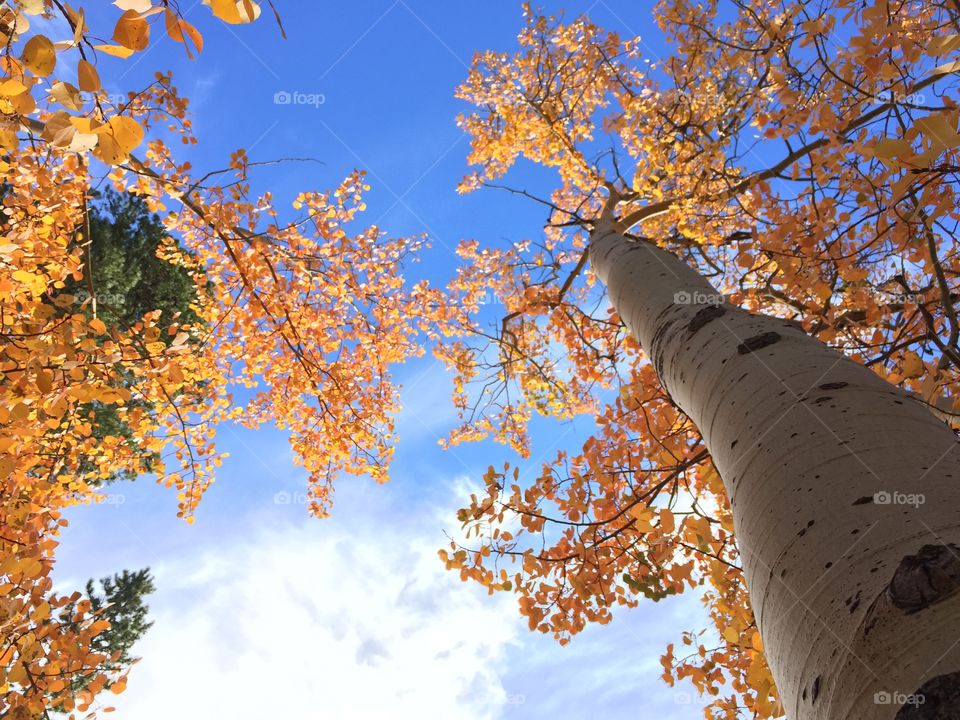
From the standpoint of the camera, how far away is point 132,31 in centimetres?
96

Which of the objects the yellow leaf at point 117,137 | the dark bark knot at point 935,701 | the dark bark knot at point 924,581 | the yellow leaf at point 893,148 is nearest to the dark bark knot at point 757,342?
the yellow leaf at point 893,148

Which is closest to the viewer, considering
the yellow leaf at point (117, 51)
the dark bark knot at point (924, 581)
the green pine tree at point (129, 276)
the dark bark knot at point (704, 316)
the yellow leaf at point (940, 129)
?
the dark bark knot at point (924, 581)

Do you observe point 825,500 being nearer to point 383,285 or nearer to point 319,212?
point 319,212

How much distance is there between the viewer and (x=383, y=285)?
274 inches

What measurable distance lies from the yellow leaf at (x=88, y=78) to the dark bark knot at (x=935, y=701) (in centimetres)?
166

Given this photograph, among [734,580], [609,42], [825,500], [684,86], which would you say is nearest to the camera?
[825,500]

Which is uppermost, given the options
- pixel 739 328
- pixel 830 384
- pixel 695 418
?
pixel 739 328

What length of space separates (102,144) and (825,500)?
5.18ft

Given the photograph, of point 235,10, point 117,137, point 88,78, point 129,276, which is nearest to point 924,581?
point 235,10

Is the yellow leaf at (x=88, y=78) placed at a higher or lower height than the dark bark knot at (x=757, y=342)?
higher

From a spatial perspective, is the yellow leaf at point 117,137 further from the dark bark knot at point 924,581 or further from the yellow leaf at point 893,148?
the yellow leaf at point 893,148

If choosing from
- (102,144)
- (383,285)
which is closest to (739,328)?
(102,144)

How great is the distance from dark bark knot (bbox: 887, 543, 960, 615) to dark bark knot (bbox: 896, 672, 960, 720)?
10 centimetres

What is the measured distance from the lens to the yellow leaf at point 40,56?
3.15ft
